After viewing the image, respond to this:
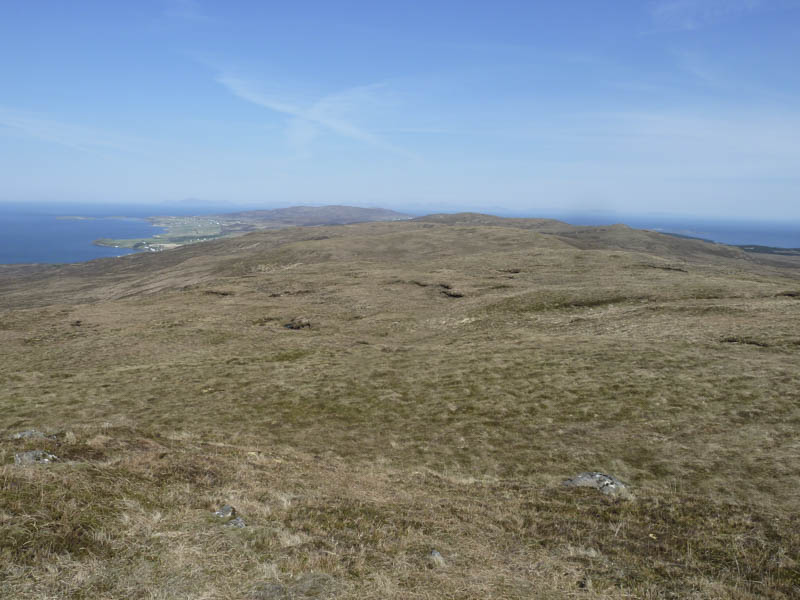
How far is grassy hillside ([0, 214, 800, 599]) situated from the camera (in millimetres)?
9875

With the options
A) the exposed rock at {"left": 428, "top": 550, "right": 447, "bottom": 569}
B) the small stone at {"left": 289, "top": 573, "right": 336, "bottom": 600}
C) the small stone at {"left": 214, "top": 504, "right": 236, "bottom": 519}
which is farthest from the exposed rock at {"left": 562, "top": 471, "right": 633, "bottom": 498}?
the small stone at {"left": 214, "top": 504, "right": 236, "bottom": 519}

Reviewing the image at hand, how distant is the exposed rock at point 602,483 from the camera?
15.6 metres

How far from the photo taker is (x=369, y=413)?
25.6 meters

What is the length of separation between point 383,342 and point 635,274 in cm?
5089

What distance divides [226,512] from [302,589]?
4.56 m

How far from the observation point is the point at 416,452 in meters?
20.4

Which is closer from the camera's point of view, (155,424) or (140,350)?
(155,424)

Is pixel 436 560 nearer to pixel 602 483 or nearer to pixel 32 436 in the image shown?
pixel 602 483

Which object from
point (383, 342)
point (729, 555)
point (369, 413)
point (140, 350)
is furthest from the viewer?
point (383, 342)

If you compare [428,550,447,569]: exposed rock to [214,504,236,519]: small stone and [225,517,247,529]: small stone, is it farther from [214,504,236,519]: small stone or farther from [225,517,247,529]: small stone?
[214,504,236,519]: small stone

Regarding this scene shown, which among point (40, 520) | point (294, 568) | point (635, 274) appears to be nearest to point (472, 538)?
point (294, 568)

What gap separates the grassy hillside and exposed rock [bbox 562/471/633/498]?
0.38 m

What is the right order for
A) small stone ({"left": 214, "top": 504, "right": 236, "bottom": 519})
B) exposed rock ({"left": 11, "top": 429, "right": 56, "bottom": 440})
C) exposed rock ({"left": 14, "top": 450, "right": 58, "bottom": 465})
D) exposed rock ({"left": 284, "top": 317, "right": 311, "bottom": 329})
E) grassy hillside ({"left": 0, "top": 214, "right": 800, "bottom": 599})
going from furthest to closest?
1. exposed rock ({"left": 284, "top": 317, "right": 311, "bottom": 329})
2. exposed rock ({"left": 11, "top": 429, "right": 56, "bottom": 440})
3. exposed rock ({"left": 14, "top": 450, "right": 58, "bottom": 465})
4. small stone ({"left": 214, "top": 504, "right": 236, "bottom": 519})
5. grassy hillside ({"left": 0, "top": 214, "right": 800, "bottom": 599})

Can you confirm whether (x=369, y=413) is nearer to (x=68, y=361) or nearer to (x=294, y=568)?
(x=294, y=568)
